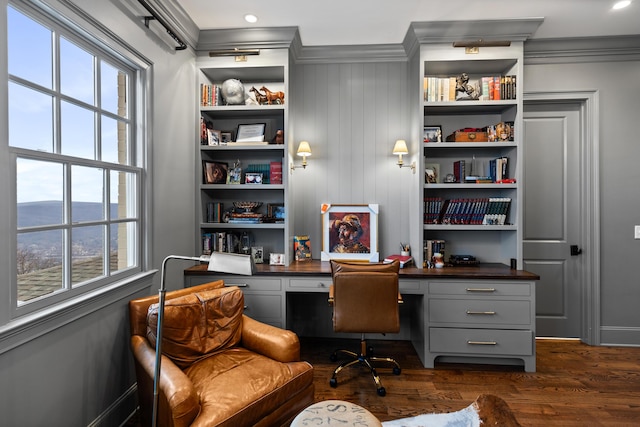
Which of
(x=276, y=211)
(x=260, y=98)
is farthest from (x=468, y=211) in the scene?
(x=260, y=98)

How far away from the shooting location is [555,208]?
3215 millimetres

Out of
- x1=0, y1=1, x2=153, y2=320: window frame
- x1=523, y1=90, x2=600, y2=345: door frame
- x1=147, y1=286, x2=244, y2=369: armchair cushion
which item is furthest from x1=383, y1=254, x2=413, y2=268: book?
x1=0, y1=1, x2=153, y2=320: window frame

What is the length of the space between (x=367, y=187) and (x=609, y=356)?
264 cm

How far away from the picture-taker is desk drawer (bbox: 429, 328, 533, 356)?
8.66 feet

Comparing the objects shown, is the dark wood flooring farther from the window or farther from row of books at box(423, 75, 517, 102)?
row of books at box(423, 75, 517, 102)

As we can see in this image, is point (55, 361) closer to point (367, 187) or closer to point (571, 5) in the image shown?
point (367, 187)

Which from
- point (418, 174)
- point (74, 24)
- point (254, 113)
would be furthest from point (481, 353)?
point (74, 24)

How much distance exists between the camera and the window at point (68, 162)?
1447 mm

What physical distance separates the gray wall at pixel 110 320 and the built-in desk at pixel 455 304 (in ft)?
2.18

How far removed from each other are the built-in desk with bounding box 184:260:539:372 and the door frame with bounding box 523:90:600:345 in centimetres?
98

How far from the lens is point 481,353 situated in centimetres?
266

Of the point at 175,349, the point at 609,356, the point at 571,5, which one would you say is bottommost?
the point at 609,356

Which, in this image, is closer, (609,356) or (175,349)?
(175,349)

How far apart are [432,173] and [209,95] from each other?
219 cm
